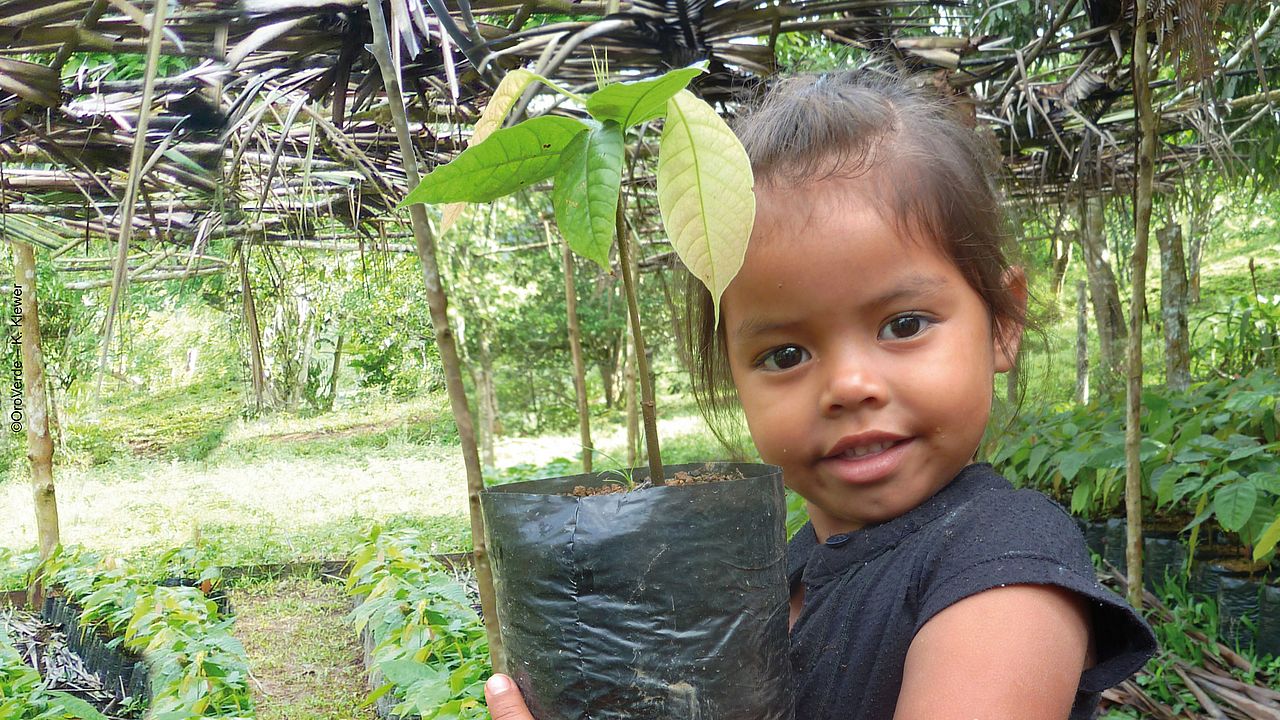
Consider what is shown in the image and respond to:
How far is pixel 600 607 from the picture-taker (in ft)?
1.40

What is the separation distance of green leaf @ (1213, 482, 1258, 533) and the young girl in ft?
3.48

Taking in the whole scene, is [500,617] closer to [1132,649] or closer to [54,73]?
[1132,649]

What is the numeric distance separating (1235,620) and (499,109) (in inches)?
72.8

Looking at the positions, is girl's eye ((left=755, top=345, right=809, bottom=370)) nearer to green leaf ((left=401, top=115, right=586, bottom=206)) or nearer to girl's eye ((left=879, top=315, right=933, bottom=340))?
girl's eye ((left=879, top=315, right=933, bottom=340))

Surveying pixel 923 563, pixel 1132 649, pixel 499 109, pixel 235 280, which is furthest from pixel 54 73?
pixel 235 280

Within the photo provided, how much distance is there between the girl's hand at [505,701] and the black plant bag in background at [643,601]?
0.01m

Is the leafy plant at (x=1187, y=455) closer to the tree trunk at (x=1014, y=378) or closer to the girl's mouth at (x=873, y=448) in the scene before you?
the tree trunk at (x=1014, y=378)

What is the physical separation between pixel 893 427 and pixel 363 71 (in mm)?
706

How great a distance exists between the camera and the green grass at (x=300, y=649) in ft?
7.11

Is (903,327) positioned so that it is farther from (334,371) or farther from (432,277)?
(334,371)

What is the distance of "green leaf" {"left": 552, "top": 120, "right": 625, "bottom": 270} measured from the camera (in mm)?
359

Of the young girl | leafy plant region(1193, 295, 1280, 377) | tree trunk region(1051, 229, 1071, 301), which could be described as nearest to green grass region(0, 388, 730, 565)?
tree trunk region(1051, 229, 1071, 301)

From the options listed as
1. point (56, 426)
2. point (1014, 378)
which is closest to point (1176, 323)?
point (1014, 378)

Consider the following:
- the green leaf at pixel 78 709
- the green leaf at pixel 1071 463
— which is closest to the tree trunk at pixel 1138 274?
the green leaf at pixel 1071 463
